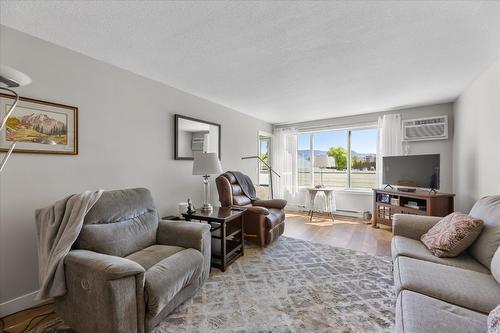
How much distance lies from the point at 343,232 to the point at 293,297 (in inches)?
88.7

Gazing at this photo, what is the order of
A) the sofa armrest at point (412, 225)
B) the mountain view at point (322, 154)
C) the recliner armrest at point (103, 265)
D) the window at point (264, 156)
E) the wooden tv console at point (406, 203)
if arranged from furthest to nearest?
the window at point (264, 156) → the mountain view at point (322, 154) → the wooden tv console at point (406, 203) → the sofa armrest at point (412, 225) → the recliner armrest at point (103, 265)

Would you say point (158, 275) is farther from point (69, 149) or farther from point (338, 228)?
point (338, 228)

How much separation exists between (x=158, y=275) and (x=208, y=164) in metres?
1.53

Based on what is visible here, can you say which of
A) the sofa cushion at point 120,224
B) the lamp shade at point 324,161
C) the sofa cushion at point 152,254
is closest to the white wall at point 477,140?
the lamp shade at point 324,161

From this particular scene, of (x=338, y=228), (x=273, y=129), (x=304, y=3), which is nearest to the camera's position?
(x=304, y=3)

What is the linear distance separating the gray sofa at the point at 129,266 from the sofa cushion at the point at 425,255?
68.5 inches

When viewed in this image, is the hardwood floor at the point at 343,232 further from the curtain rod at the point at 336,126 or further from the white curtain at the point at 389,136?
the curtain rod at the point at 336,126

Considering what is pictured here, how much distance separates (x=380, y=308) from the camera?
1.80 meters

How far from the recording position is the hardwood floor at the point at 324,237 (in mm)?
1681

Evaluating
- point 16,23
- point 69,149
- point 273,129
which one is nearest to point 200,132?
point 69,149

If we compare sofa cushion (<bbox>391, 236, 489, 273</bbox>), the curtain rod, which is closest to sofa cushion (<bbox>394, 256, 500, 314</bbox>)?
sofa cushion (<bbox>391, 236, 489, 273</bbox>)

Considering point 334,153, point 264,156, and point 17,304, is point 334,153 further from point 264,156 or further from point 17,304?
point 17,304

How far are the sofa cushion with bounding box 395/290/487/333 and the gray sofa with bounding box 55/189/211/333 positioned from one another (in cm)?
141

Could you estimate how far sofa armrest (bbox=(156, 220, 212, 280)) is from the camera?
2.04 m
